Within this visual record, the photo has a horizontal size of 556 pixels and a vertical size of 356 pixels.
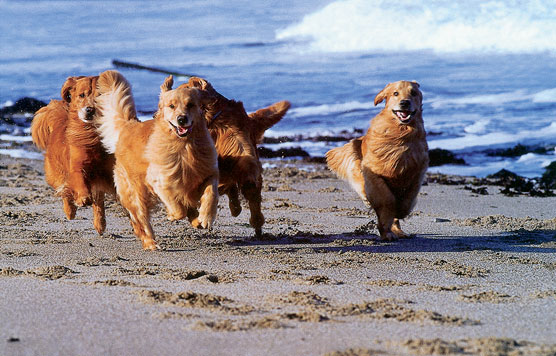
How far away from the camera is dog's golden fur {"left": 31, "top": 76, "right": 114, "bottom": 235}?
803 cm

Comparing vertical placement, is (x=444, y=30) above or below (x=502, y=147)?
above

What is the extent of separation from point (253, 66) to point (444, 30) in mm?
7403

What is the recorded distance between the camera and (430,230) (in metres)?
8.77

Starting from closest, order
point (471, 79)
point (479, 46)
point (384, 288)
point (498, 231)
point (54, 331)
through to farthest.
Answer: point (54, 331) < point (384, 288) < point (498, 231) < point (471, 79) < point (479, 46)

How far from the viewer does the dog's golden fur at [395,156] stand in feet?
25.1

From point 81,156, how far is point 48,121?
997 millimetres

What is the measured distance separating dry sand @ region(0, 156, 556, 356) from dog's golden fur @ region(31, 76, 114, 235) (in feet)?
1.31

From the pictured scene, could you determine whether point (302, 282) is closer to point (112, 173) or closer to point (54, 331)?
point (54, 331)

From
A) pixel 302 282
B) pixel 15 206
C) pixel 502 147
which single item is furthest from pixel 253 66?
pixel 302 282

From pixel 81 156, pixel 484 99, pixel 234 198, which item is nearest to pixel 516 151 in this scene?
pixel 484 99

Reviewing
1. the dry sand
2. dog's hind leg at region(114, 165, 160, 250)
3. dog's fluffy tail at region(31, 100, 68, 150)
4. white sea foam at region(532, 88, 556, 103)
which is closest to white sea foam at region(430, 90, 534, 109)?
white sea foam at region(532, 88, 556, 103)

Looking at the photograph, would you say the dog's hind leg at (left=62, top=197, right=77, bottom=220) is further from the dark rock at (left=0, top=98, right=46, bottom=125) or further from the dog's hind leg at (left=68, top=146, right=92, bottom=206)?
the dark rock at (left=0, top=98, right=46, bottom=125)

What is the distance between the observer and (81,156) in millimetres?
8047

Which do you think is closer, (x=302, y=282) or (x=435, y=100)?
(x=302, y=282)
